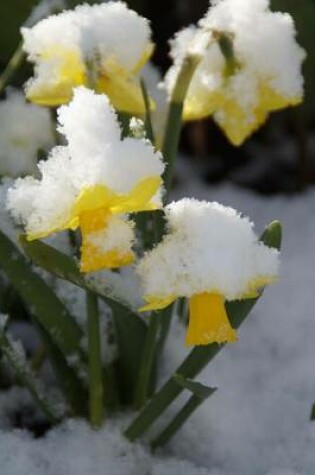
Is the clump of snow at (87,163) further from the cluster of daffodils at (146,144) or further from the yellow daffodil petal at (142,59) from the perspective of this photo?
the yellow daffodil petal at (142,59)

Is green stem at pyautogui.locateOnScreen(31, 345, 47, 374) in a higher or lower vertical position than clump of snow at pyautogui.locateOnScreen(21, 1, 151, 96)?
lower

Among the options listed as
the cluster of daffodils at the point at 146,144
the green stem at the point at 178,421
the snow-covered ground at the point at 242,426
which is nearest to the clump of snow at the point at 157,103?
the cluster of daffodils at the point at 146,144

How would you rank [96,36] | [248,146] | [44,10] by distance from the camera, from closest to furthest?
1. [96,36]
2. [44,10]
3. [248,146]

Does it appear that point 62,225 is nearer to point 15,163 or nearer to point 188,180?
point 15,163

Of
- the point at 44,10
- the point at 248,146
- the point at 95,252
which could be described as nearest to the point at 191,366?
the point at 95,252

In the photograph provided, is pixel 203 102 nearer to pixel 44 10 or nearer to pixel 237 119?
pixel 237 119

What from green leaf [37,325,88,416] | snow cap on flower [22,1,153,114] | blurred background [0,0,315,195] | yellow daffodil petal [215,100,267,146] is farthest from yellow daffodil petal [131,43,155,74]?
blurred background [0,0,315,195]

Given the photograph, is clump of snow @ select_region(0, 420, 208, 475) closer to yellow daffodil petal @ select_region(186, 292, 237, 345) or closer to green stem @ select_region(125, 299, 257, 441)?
green stem @ select_region(125, 299, 257, 441)
